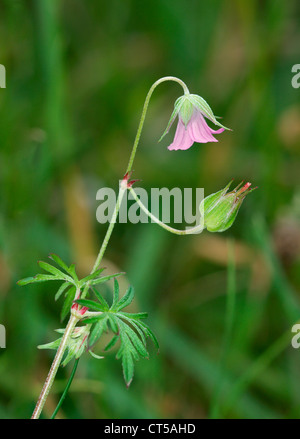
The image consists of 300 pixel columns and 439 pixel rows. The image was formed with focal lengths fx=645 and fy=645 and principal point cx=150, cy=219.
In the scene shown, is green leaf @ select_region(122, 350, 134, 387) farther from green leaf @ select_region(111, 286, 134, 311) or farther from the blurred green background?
the blurred green background

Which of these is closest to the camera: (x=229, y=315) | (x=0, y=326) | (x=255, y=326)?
(x=229, y=315)

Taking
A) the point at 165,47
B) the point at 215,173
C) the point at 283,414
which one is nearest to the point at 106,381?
the point at 283,414

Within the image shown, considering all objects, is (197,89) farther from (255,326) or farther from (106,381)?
(106,381)

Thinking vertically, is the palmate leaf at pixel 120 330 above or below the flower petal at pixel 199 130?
below

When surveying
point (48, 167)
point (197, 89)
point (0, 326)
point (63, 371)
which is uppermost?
point (197, 89)

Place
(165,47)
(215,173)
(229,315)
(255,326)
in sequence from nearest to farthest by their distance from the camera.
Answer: (229,315), (255,326), (215,173), (165,47)
